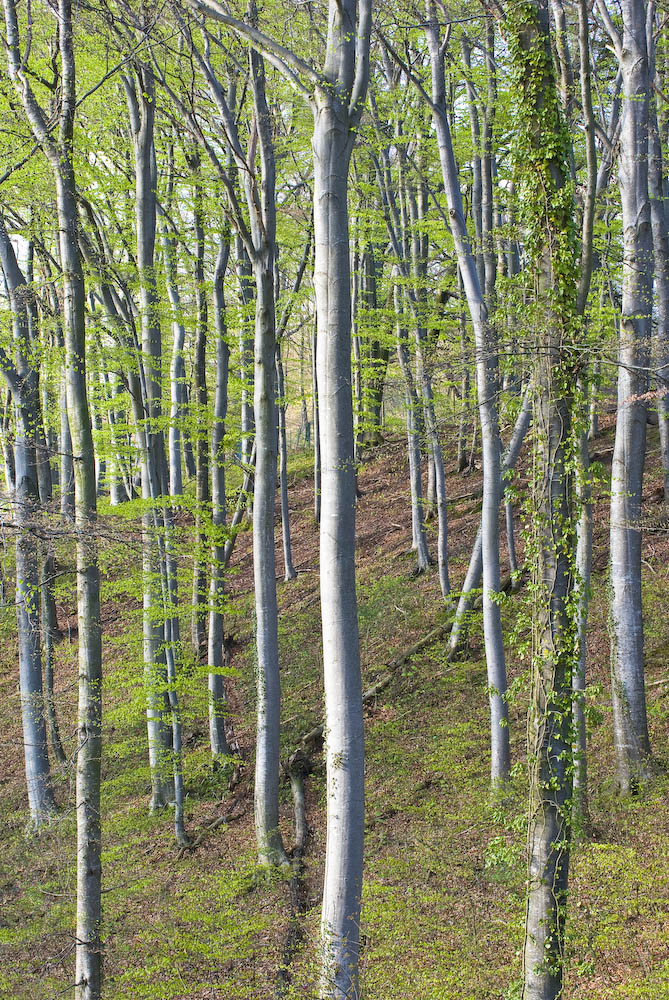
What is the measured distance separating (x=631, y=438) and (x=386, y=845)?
559 centimetres

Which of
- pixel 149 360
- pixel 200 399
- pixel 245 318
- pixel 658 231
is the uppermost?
pixel 658 231

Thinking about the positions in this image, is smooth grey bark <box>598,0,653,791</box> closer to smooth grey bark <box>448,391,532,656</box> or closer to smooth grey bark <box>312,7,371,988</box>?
smooth grey bark <box>448,391,532,656</box>

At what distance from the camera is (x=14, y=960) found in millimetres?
8367

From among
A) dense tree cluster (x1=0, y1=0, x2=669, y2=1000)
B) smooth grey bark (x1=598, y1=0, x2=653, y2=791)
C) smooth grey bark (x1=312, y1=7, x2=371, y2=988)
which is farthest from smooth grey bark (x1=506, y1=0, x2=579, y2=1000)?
smooth grey bark (x1=598, y1=0, x2=653, y2=791)

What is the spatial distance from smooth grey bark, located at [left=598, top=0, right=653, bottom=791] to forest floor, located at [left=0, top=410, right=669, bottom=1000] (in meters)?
0.50

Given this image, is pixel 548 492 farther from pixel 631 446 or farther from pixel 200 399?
pixel 200 399

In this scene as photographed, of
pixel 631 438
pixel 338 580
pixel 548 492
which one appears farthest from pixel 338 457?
pixel 631 438

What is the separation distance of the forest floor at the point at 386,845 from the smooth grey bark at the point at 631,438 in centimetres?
50

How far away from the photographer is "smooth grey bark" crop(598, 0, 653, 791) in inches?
320

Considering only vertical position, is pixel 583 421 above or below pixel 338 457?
above

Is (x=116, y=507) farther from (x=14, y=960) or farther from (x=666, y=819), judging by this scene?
(x=666, y=819)

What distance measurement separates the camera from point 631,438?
8453 millimetres

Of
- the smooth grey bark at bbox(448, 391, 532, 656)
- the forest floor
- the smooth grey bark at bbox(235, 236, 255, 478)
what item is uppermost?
the smooth grey bark at bbox(235, 236, 255, 478)

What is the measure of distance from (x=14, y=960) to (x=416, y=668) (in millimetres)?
7102
